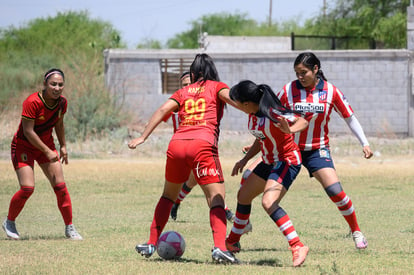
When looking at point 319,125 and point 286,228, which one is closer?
point 286,228

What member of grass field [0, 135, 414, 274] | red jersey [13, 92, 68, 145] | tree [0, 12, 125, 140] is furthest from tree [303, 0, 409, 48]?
red jersey [13, 92, 68, 145]

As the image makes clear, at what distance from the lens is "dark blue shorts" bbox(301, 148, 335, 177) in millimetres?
8391

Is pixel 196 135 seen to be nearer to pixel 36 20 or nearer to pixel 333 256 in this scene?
pixel 333 256

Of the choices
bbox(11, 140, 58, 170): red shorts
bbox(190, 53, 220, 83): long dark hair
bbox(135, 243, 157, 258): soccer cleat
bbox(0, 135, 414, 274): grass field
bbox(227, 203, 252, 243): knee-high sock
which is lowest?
bbox(0, 135, 414, 274): grass field

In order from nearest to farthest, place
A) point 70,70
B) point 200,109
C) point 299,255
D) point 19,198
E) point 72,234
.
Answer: point 299,255
point 200,109
point 72,234
point 19,198
point 70,70

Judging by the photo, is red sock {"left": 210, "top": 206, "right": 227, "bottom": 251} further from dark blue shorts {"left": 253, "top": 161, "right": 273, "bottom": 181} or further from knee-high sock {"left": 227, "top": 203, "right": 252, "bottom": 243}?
dark blue shorts {"left": 253, "top": 161, "right": 273, "bottom": 181}

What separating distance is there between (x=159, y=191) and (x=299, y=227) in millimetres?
5427

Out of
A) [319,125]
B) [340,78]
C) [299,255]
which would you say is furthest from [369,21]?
A: [299,255]

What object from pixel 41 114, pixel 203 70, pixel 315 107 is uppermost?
pixel 203 70

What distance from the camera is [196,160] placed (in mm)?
7516

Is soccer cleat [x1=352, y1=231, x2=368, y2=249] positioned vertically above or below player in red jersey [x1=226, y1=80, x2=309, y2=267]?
below

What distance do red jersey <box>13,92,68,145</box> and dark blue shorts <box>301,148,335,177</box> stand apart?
3.05 metres

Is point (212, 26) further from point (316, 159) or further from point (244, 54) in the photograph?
point (316, 159)

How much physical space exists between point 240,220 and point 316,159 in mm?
1074
